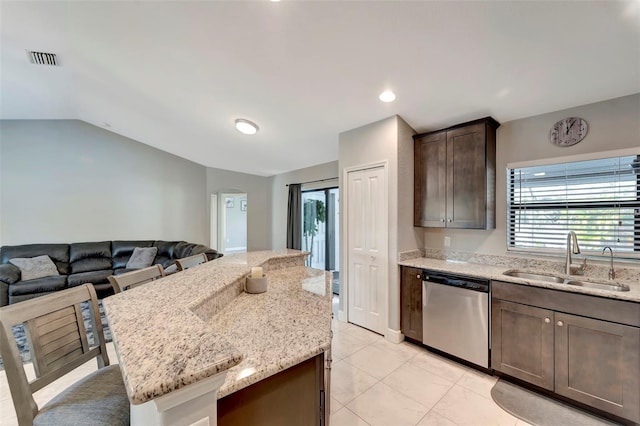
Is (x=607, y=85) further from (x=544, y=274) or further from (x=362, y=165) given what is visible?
(x=362, y=165)

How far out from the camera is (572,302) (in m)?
1.96

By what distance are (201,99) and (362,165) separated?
2.10 meters

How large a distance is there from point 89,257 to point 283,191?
383cm

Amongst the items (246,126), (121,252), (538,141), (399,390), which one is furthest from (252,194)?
(538,141)

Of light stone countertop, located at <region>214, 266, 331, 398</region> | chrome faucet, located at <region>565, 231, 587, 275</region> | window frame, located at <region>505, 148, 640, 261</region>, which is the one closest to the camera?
light stone countertop, located at <region>214, 266, 331, 398</region>

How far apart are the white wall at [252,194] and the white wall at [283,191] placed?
22 cm

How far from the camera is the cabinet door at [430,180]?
2935 mm

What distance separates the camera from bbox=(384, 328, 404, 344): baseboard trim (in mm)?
2958

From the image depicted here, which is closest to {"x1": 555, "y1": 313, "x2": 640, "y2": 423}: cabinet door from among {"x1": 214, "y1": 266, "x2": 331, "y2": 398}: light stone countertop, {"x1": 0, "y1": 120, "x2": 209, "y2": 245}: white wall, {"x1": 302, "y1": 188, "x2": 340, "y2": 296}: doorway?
{"x1": 214, "y1": 266, "x2": 331, "y2": 398}: light stone countertop

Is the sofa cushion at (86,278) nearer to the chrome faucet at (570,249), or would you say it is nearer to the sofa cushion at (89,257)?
the sofa cushion at (89,257)

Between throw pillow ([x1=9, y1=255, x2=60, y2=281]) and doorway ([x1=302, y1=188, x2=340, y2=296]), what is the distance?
414cm

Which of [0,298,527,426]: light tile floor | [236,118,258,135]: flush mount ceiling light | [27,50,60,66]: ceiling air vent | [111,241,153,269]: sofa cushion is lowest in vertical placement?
[0,298,527,426]: light tile floor

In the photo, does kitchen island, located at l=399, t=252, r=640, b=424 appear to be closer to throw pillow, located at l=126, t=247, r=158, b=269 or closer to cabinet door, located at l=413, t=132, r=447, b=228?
cabinet door, located at l=413, t=132, r=447, b=228

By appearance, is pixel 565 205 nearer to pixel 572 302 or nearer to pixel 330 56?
pixel 572 302
